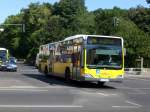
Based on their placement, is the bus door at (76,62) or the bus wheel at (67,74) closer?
the bus door at (76,62)

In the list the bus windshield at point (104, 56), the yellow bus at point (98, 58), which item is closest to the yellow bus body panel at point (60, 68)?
the yellow bus at point (98, 58)

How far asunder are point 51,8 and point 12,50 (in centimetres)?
2825

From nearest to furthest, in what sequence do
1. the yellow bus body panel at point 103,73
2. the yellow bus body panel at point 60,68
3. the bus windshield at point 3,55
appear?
the yellow bus body panel at point 103,73 → the yellow bus body panel at point 60,68 → the bus windshield at point 3,55

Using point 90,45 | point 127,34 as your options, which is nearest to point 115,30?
point 127,34

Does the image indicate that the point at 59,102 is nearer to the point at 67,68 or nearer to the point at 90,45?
the point at 90,45

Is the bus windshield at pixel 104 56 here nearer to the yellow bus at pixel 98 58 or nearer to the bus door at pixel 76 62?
the yellow bus at pixel 98 58

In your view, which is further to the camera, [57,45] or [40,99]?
[57,45]

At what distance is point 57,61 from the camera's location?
124 feet

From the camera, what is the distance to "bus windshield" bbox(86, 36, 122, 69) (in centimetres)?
2966

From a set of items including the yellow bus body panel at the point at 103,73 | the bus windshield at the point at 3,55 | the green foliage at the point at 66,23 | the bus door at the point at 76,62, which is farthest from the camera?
the green foliage at the point at 66,23

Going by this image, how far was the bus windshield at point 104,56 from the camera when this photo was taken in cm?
2966

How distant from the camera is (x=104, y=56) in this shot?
29.8 m

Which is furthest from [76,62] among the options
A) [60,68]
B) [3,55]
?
[3,55]

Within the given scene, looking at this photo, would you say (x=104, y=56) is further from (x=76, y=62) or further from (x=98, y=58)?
(x=76, y=62)
